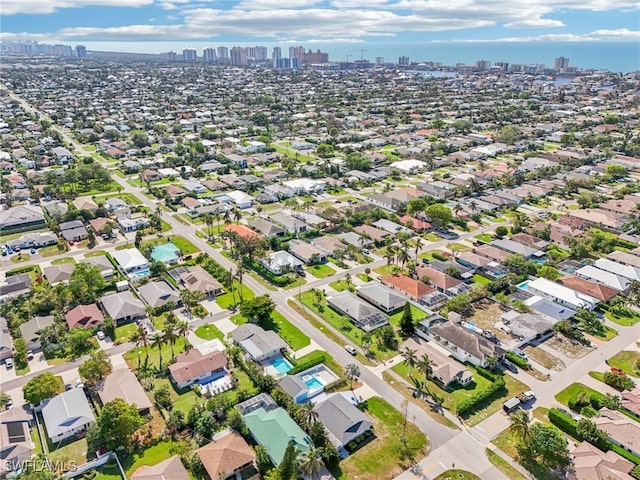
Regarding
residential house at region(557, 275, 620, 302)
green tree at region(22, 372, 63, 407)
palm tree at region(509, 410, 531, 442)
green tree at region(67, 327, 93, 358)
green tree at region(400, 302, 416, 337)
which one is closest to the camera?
palm tree at region(509, 410, 531, 442)

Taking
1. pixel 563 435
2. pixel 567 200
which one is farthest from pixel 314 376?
pixel 567 200

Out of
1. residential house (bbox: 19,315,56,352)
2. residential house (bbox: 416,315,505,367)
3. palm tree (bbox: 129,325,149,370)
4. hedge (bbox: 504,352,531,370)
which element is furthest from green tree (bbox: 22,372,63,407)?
hedge (bbox: 504,352,531,370)

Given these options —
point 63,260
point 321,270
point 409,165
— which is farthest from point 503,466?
point 409,165

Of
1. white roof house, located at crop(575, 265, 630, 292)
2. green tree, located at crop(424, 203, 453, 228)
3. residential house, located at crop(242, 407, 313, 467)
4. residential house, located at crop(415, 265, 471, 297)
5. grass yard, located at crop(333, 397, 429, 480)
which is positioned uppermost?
green tree, located at crop(424, 203, 453, 228)

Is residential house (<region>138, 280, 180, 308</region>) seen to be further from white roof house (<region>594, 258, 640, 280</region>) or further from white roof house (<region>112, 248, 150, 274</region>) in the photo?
white roof house (<region>594, 258, 640, 280</region>)

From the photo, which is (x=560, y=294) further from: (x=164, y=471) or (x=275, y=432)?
(x=164, y=471)

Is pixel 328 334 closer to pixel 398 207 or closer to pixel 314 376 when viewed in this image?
pixel 314 376
